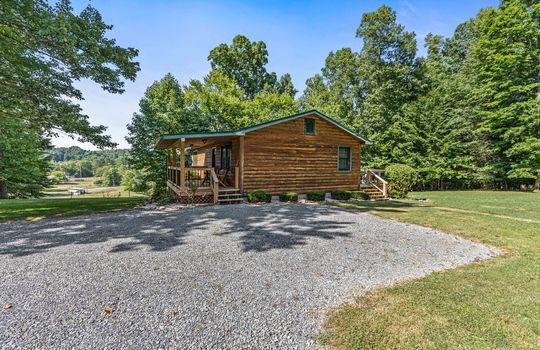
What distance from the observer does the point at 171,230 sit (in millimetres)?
6328

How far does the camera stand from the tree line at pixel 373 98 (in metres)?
9.32

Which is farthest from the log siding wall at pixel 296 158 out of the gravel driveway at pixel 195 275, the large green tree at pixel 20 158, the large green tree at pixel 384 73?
the large green tree at pixel 384 73

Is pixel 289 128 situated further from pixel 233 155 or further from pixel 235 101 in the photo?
pixel 235 101

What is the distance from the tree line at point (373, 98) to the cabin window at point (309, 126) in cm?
812

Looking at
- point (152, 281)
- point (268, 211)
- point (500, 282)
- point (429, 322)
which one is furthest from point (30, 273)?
point (500, 282)

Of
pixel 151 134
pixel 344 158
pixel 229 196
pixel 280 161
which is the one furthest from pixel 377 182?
pixel 151 134

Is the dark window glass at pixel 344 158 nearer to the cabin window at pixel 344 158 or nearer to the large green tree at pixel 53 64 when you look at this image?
the cabin window at pixel 344 158

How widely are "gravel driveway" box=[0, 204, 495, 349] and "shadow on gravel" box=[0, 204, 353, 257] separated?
3 cm

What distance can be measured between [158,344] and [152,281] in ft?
4.52

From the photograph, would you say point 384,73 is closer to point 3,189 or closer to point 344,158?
point 344,158

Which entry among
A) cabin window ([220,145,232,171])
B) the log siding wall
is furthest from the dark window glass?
cabin window ([220,145,232,171])

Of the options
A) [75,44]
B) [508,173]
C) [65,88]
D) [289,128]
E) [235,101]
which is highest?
[235,101]

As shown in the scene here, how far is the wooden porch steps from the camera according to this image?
11062mm

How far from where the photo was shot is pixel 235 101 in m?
26.1
